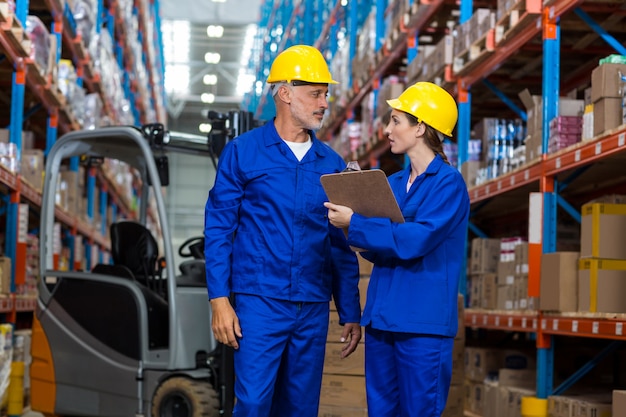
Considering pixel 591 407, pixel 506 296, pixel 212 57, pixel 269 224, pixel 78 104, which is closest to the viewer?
pixel 269 224

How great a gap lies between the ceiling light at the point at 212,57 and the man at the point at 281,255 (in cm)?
3024

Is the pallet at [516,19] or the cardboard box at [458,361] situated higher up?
the pallet at [516,19]

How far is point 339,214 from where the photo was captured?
11.0 ft

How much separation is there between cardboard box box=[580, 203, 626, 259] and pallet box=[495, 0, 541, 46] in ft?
5.06

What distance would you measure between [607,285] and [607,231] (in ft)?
0.96

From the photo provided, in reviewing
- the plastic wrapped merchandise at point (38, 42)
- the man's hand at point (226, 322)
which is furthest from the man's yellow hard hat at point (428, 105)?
the plastic wrapped merchandise at point (38, 42)

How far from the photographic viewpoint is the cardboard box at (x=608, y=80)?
5.01 meters

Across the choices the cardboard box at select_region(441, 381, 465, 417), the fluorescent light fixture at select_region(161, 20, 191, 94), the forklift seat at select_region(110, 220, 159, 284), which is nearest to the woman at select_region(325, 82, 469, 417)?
the cardboard box at select_region(441, 381, 465, 417)

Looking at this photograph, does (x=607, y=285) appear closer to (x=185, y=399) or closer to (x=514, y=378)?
(x=514, y=378)

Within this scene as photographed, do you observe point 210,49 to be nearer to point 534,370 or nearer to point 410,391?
point 534,370

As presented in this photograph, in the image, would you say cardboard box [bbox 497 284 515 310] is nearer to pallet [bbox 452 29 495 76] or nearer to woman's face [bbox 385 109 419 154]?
pallet [bbox 452 29 495 76]

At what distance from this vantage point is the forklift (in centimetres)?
Answer: 561

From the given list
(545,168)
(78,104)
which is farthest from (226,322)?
(78,104)

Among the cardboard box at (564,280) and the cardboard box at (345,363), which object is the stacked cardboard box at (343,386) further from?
the cardboard box at (564,280)
